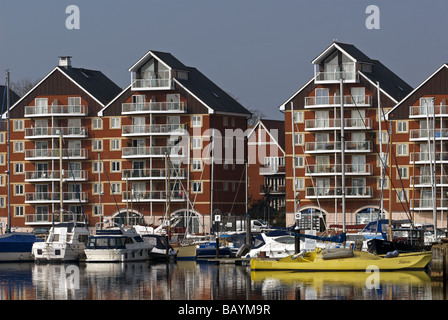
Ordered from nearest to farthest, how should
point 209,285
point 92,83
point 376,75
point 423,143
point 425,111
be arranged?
point 209,285
point 425,111
point 423,143
point 376,75
point 92,83

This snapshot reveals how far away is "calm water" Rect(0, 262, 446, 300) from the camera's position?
52.4 m

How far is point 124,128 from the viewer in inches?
4641

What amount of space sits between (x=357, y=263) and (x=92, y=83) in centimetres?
6811

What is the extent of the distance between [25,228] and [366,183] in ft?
127

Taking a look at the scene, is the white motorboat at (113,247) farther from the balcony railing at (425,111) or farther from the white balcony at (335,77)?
the balcony railing at (425,111)

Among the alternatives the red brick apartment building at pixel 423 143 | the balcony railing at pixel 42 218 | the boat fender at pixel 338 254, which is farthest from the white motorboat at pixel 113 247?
the balcony railing at pixel 42 218

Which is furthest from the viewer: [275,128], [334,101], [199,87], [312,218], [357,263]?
[275,128]

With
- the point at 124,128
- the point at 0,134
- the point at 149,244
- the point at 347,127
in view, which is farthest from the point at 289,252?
the point at 0,134

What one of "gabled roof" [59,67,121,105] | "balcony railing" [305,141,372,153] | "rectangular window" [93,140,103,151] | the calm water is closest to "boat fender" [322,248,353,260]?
the calm water

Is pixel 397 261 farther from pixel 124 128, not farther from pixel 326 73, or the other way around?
pixel 124 128

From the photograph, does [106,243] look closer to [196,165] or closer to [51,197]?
[196,165]

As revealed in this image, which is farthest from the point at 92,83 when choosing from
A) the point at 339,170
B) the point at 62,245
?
the point at 62,245

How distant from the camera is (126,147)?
117875 mm

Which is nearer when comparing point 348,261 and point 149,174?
point 348,261
